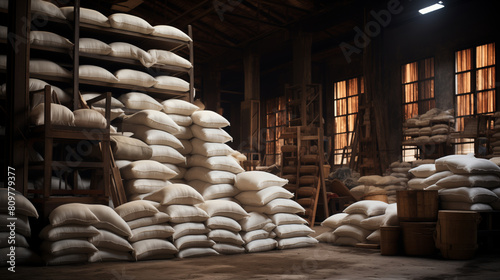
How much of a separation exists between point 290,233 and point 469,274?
256cm

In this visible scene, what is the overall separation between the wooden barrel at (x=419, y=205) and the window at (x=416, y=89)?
27.9ft

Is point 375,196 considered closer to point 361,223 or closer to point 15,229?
point 361,223

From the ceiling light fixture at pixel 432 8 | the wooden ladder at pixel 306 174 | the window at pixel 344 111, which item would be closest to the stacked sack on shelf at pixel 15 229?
the wooden ladder at pixel 306 174

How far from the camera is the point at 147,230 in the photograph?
5.08 meters

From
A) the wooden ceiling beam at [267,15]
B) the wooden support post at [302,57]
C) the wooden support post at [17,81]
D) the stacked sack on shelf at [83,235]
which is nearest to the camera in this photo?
the stacked sack on shelf at [83,235]

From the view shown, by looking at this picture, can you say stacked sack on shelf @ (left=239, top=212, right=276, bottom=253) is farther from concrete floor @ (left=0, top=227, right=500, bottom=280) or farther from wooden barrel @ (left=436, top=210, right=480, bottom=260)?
wooden barrel @ (left=436, top=210, right=480, bottom=260)

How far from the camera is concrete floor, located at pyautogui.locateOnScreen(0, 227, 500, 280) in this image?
4027mm

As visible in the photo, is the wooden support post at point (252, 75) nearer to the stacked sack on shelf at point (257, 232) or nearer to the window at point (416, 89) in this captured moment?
the window at point (416, 89)

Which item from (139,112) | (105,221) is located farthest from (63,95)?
(105,221)

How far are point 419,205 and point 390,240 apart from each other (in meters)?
0.52

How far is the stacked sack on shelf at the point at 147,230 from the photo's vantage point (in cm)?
500

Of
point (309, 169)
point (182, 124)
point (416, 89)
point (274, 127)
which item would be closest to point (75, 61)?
point (182, 124)

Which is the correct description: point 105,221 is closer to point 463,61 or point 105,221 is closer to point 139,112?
point 139,112

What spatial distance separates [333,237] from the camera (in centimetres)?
679
